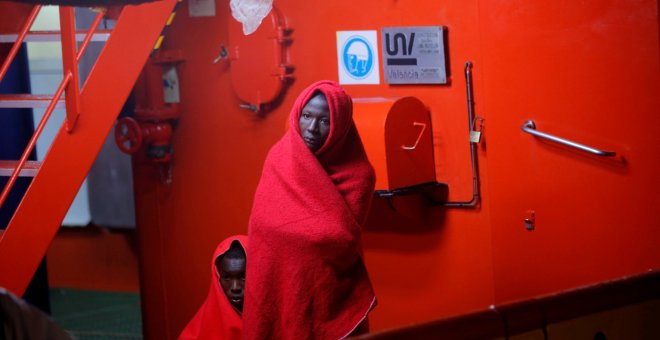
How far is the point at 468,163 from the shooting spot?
4.79 m

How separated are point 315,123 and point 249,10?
1418 mm

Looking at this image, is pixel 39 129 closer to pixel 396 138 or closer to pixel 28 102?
pixel 28 102

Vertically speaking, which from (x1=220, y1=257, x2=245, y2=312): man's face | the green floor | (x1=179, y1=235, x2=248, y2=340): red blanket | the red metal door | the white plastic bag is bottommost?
the green floor

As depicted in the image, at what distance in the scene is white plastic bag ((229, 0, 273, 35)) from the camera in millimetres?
4992

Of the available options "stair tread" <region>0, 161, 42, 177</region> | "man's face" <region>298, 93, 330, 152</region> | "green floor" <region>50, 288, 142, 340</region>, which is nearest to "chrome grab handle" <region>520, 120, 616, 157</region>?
"man's face" <region>298, 93, 330, 152</region>

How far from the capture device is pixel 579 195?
14.5 feet

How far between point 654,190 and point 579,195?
0.34 m

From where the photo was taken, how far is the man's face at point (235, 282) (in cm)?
387

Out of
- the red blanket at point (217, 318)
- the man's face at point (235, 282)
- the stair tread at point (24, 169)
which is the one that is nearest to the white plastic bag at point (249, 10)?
the stair tread at point (24, 169)

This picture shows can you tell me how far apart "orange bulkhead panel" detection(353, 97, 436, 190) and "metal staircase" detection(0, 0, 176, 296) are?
1.01 m

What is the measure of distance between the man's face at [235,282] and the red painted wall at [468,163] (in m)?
1.10

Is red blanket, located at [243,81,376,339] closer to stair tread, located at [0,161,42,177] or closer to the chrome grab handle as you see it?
the chrome grab handle

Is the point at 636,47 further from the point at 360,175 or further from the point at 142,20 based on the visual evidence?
the point at 142,20

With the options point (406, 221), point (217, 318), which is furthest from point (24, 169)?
point (406, 221)
